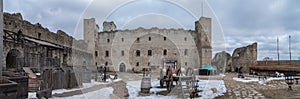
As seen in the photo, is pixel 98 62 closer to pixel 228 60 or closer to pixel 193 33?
pixel 193 33

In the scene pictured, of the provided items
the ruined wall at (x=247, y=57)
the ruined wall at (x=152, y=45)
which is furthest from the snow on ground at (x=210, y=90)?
the ruined wall at (x=152, y=45)

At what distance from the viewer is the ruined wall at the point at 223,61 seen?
43406 millimetres

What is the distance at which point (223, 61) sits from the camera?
44750 mm

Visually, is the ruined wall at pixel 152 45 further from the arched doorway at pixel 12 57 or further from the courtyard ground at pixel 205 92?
the courtyard ground at pixel 205 92

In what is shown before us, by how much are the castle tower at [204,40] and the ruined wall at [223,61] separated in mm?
2550

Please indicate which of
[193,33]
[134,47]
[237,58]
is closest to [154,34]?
[134,47]

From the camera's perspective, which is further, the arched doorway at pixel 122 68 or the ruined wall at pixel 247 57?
the arched doorway at pixel 122 68

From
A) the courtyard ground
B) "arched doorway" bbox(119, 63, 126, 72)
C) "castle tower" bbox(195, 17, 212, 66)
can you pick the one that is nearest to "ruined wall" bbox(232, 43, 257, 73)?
"castle tower" bbox(195, 17, 212, 66)

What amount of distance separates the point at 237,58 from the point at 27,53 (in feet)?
114

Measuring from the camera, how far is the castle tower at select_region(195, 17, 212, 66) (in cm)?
4175

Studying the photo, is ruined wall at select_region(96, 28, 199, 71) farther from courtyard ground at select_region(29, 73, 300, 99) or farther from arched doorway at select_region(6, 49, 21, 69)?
courtyard ground at select_region(29, 73, 300, 99)

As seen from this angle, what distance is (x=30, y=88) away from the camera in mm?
11953

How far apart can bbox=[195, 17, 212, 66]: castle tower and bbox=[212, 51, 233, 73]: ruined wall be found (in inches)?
100

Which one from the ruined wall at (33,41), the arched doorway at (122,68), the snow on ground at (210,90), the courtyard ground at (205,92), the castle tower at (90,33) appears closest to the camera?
the courtyard ground at (205,92)
